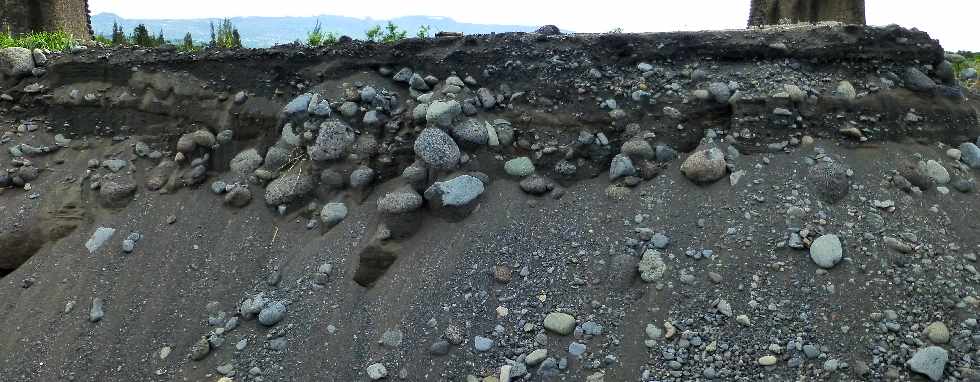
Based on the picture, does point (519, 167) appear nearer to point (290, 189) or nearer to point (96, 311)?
point (290, 189)

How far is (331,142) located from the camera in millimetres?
4762

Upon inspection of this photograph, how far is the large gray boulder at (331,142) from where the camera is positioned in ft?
15.6

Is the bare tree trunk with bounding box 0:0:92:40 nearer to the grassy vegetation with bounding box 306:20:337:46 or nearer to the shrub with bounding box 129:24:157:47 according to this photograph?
the shrub with bounding box 129:24:157:47

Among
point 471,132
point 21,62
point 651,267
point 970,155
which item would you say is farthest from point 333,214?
point 970,155

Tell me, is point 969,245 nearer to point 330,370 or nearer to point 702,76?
point 702,76

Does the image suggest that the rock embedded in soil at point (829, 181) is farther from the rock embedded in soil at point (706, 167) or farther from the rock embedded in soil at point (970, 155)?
the rock embedded in soil at point (970, 155)

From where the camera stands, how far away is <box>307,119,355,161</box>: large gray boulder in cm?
476

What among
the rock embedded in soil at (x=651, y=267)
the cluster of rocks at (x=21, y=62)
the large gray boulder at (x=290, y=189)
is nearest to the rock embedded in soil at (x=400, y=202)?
the large gray boulder at (x=290, y=189)

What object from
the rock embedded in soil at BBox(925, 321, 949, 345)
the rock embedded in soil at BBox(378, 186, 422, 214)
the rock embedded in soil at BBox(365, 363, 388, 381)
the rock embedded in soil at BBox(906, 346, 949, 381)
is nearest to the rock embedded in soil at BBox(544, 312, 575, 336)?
the rock embedded in soil at BBox(365, 363, 388, 381)

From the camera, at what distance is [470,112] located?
15.2 ft

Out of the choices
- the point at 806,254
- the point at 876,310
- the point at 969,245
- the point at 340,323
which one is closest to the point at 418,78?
the point at 340,323

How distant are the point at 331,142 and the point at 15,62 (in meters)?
3.65

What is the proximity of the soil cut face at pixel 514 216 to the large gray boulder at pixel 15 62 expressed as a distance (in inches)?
32.2

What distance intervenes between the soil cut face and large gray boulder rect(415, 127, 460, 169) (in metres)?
0.02
